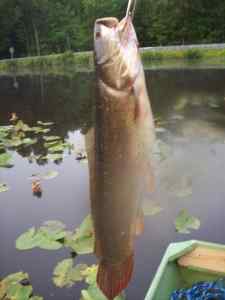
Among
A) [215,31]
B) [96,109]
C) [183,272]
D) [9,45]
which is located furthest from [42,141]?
[9,45]

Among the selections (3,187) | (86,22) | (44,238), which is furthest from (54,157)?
(86,22)

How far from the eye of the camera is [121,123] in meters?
1.41

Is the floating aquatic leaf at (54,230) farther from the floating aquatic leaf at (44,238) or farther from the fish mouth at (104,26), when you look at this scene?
the fish mouth at (104,26)

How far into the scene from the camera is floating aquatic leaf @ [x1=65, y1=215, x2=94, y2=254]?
198 inches

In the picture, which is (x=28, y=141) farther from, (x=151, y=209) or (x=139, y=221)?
(x=139, y=221)

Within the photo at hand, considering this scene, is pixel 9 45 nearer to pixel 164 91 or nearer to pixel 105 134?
pixel 164 91

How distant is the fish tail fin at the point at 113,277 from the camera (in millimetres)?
1585

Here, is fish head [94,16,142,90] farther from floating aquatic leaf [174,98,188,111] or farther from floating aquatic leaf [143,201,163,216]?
floating aquatic leaf [174,98,188,111]

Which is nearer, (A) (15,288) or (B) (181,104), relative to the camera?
(A) (15,288)

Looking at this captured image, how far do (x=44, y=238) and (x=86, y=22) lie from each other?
157ft

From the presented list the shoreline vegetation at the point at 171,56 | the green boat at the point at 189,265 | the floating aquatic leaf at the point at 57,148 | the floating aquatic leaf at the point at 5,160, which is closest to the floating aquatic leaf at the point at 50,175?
the floating aquatic leaf at the point at 5,160

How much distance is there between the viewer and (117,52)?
1.41 m

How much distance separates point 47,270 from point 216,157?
4.73m

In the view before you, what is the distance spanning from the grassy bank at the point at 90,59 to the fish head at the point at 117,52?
25.1m
